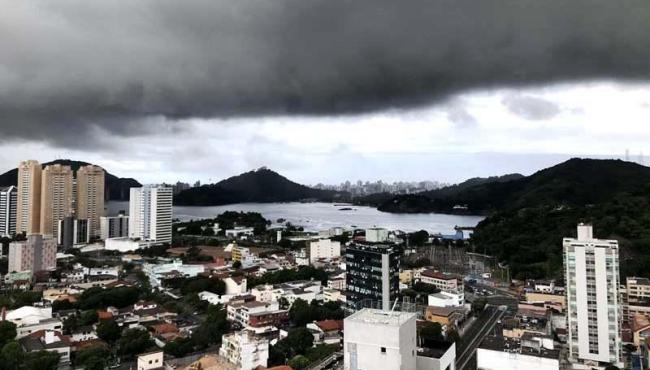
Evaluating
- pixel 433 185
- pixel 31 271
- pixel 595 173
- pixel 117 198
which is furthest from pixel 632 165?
pixel 433 185

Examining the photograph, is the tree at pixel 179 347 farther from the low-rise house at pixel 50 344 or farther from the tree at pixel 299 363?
the tree at pixel 299 363

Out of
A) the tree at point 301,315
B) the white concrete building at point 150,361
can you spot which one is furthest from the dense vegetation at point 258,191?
the white concrete building at point 150,361

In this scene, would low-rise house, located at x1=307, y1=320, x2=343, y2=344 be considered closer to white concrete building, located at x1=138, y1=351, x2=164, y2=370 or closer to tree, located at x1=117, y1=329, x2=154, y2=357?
white concrete building, located at x1=138, y1=351, x2=164, y2=370

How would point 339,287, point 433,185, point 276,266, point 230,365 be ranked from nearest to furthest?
point 230,365, point 339,287, point 276,266, point 433,185

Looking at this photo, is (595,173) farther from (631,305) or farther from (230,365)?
(230,365)

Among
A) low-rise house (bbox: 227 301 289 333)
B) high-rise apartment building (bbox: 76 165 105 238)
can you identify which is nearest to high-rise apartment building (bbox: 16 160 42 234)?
high-rise apartment building (bbox: 76 165 105 238)

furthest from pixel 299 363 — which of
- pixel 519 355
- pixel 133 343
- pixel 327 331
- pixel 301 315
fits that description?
pixel 519 355

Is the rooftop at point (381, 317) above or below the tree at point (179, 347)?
above
